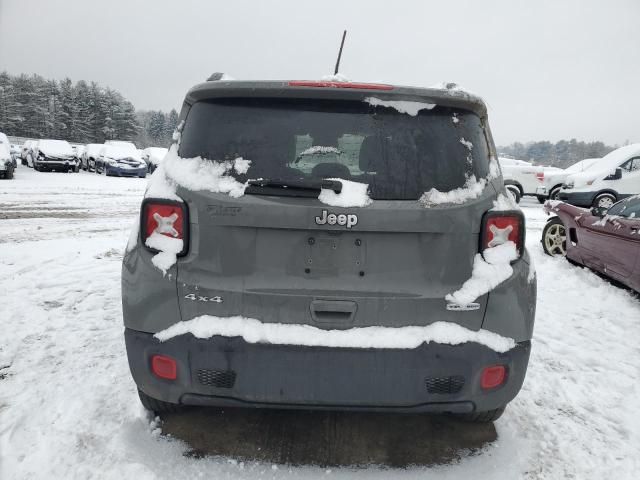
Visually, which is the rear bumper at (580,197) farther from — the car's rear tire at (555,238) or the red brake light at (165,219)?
the red brake light at (165,219)

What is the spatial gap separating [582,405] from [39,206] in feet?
38.7

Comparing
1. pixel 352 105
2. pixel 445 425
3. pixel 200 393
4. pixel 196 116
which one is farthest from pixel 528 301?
pixel 196 116

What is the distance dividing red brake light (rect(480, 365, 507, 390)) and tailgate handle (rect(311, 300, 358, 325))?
0.69 meters

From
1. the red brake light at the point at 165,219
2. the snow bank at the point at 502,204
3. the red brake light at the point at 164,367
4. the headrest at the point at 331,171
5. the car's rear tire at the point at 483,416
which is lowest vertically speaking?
the car's rear tire at the point at 483,416

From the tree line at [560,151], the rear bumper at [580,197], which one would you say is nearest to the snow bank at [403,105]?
the rear bumper at [580,197]

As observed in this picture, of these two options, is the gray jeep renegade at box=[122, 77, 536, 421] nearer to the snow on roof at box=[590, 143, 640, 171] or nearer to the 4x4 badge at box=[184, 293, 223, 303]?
the 4x4 badge at box=[184, 293, 223, 303]

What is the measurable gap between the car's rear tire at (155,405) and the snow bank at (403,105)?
193 centimetres

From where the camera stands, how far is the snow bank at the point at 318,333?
208 centimetres

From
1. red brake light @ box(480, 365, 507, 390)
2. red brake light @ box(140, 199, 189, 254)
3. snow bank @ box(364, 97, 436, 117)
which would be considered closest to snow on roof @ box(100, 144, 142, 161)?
red brake light @ box(140, 199, 189, 254)

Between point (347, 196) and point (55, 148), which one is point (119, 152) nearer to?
point (55, 148)

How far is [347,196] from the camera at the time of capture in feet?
6.81

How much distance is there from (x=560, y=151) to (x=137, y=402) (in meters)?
134

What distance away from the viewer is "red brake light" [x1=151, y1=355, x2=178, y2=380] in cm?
216

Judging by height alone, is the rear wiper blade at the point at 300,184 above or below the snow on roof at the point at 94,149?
above
